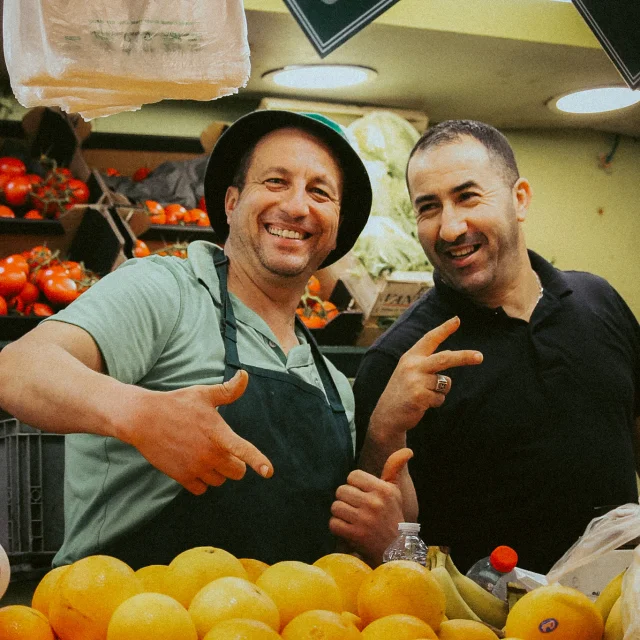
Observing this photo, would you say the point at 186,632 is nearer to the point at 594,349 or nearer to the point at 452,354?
the point at 452,354

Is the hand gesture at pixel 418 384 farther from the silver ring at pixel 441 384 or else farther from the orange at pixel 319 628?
the orange at pixel 319 628

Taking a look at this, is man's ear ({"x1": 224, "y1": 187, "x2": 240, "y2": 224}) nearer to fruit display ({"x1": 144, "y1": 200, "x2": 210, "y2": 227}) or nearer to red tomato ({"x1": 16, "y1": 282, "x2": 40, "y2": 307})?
red tomato ({"x1": 16, "y1": 282, "x2": 40, "y2": 307})

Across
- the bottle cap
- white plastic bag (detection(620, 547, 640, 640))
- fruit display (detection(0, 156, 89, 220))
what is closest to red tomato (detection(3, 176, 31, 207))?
fruit display (detection(0, 156, 89, 220))

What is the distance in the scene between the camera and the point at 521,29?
13.9ft

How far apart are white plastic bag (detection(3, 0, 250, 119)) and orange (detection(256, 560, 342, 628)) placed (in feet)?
3.00

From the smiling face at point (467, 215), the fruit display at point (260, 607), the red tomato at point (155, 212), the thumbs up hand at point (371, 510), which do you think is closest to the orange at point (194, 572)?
the fruit display at point (260, 607)

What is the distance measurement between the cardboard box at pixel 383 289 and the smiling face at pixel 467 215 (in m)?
1.96

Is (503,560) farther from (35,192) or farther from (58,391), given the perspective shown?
(35,192)

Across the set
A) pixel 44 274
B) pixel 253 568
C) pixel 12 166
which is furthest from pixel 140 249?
pixel 253 568

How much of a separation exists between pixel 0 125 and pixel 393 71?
227 cm

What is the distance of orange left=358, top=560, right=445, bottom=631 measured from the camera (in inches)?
45.6

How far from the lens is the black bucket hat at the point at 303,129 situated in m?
2.23

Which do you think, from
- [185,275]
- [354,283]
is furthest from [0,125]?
[185,275]

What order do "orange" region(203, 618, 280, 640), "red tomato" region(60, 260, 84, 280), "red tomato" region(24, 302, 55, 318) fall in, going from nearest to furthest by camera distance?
"orange" region(203, 618, 280, 640) < "red tomato" region(24, 302, 55, 318) < "red tomato" region(60, 260, 84, 280)
